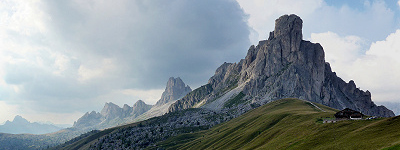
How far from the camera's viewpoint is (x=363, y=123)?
7981 cm

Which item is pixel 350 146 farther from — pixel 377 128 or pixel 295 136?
pixel 295 136

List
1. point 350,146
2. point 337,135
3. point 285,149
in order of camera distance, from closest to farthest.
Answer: point 350,146 → point 337,135 → point 285,149

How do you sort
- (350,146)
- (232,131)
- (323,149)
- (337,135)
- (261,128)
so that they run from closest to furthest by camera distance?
1. (350,146)
2. (323,149)
3. (337,135)
4. (261,128)
5. (232,131)

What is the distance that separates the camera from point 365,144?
61250mm

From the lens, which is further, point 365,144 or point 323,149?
point 323,149

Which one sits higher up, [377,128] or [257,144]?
[377,128]

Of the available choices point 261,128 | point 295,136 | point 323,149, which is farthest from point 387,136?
point 261,128

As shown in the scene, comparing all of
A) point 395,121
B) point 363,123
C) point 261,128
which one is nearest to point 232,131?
point 261,128

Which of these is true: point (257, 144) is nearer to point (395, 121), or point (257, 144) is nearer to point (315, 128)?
point (315, 128)

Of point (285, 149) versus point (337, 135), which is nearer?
point (337, 135)

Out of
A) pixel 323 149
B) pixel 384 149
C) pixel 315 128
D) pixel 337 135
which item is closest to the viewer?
pixel 384 149

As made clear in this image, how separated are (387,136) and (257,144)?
200ft

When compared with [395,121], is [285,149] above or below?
below

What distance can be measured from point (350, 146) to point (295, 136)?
3010 cm
